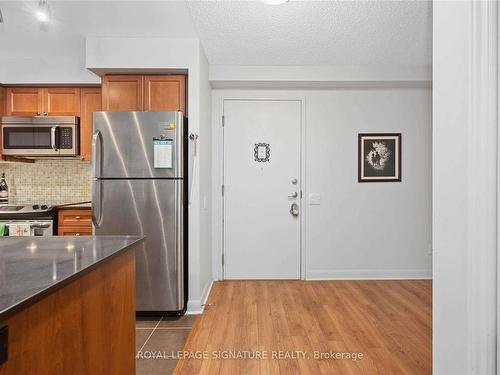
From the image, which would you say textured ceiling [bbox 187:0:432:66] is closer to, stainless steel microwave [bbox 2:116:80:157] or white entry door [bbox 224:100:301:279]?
white entry door [bbox 224:100:301:279]

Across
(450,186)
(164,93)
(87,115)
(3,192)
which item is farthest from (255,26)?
(3,192)

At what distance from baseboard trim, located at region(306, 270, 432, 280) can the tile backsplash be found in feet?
9.56

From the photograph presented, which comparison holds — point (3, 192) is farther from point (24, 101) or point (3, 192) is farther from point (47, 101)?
point (47, 101)

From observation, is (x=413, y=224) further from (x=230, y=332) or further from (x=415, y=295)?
(x=230, y=332)

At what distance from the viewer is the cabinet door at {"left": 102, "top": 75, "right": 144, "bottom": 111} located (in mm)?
2957

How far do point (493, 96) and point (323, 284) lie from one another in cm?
324

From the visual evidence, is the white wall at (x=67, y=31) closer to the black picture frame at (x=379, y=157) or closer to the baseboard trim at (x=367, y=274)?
the black picture frame at (x=379, y=157)

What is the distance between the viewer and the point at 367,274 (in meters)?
3.84

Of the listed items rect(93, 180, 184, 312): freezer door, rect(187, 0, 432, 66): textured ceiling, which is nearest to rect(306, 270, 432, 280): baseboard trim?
rect(93, 180, 184, 312): freezer door

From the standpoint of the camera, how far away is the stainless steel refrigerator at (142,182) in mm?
2701

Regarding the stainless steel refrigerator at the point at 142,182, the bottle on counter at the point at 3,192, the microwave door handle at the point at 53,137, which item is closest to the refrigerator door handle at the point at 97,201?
the stainless steel refrigerator at the point at 142,182

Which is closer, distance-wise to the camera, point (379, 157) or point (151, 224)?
point (151, 224)

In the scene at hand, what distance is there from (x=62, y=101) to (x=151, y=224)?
6.38 feet

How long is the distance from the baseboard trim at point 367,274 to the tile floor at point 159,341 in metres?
1.68
